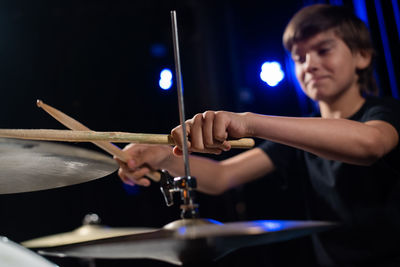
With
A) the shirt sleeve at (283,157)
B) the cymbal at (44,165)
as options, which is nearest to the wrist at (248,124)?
the cymbal at (44,165)

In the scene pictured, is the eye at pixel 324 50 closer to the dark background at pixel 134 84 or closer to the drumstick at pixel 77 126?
the dark background at pixel 134 84

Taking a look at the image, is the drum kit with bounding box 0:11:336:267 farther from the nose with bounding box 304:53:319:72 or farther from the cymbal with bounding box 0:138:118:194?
the nose with bounding box 304:53:319:72

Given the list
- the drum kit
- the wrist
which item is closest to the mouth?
the wrist

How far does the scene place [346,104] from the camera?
1231mm

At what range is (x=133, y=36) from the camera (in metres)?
1.77

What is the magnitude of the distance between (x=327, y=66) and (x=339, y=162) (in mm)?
288

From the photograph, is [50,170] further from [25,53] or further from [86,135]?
[25,53]

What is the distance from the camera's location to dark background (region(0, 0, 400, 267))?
1.53 meters

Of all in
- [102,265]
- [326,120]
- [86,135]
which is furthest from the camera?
[102,265]

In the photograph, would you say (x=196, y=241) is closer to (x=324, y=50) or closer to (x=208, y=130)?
(x=208, y=130)

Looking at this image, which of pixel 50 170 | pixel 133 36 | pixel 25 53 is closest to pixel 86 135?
pixel 50 170

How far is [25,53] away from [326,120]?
120 cm

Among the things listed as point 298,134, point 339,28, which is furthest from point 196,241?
point 339,28

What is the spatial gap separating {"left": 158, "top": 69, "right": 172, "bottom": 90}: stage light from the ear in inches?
30.1
